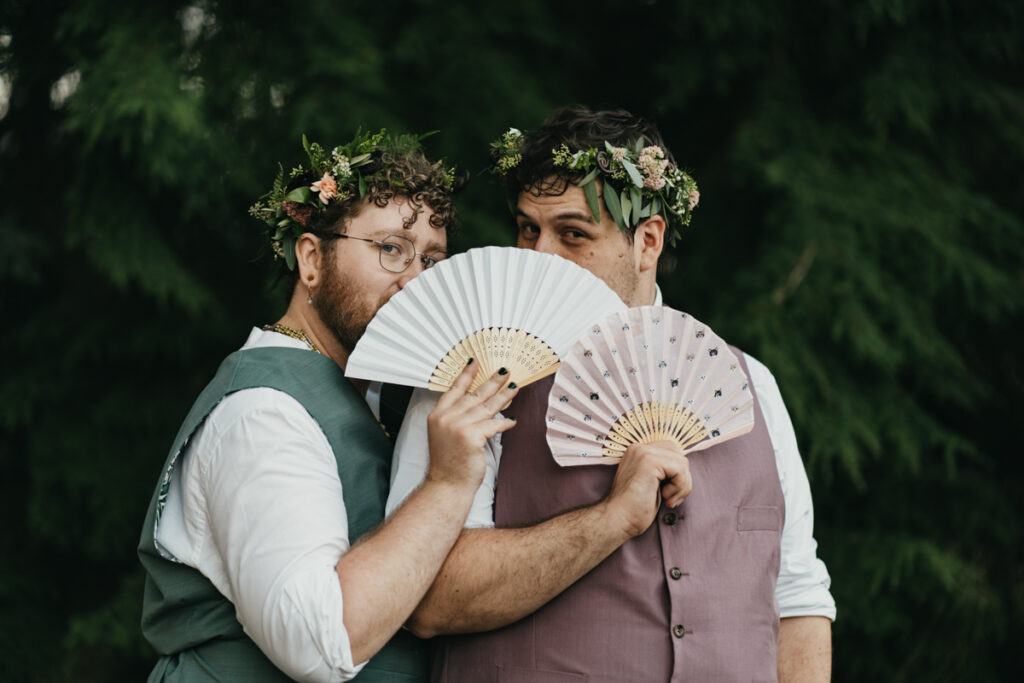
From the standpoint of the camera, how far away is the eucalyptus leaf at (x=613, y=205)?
2637 mm

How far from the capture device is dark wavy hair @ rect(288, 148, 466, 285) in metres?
2.56

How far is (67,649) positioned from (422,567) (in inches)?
132

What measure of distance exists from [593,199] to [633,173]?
0.14 meters

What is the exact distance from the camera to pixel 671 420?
7.36 ft

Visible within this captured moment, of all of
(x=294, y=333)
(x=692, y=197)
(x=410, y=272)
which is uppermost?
(x=692, y=197)

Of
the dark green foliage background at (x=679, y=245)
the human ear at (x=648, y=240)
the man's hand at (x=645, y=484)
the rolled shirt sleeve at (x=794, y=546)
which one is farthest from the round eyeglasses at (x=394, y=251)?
the dark green foliage background at (x=679, y=245)

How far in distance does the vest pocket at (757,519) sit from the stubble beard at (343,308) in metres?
1.08

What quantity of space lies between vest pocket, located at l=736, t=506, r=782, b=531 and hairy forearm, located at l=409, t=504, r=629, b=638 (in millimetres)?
369

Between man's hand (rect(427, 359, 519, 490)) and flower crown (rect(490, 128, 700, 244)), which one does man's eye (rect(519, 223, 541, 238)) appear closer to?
flower crown (rect(490, 128, 700, 244))

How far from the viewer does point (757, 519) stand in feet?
7.65

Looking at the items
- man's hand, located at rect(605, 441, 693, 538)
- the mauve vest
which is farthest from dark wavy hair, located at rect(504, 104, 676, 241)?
man's hand, located at rect(605, 441, 693, 538)

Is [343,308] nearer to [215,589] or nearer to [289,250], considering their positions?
[289,250]

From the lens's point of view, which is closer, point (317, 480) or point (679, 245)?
point (317, 480)

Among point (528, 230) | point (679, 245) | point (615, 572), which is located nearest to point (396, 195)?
point (528, 230)
